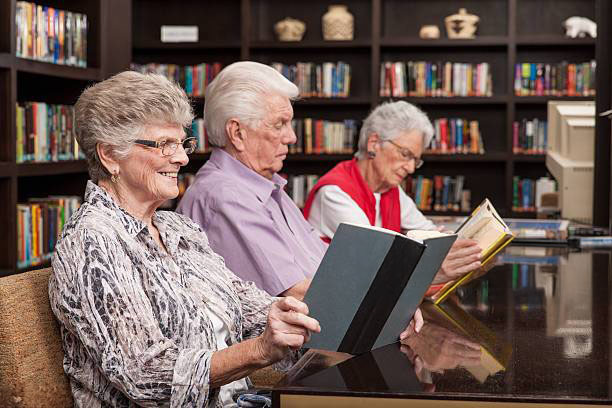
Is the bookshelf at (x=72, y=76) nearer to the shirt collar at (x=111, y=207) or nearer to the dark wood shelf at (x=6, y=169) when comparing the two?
the dark wood shelf at (x=6, y=169)

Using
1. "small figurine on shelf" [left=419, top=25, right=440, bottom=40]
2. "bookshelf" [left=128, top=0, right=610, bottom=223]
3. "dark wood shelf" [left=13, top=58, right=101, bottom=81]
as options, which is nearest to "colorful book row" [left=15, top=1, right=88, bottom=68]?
"dark wood shelf" [left=13, top=58, right=101, bottom=81]

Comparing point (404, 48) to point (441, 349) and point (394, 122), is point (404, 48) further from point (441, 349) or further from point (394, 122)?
point (441, 349)

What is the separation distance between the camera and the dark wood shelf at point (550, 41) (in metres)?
5.92

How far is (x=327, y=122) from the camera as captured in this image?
629 centimetres

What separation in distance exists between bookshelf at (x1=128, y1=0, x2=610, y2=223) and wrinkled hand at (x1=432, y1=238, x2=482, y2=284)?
3.93 metres

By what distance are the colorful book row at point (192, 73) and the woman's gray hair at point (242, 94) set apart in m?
4.00

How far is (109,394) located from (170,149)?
1.50 feet

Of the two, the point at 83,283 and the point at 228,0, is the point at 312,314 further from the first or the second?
the point at 228,0

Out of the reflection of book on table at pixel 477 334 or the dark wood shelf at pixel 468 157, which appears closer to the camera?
the reflection of book on table at pixel 477 334

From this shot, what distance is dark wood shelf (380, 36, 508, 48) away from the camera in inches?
236

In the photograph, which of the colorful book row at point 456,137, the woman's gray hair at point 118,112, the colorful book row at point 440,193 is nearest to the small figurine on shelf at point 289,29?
the colorful book row at point 456,137

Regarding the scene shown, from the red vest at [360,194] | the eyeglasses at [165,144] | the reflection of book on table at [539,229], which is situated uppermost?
the eyeglasses at [165,144]

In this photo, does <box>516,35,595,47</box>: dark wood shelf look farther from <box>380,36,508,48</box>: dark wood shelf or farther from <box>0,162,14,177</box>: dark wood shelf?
<box>0,162,14,177</box>: dark wood shelf

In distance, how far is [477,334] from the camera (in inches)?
69.6
